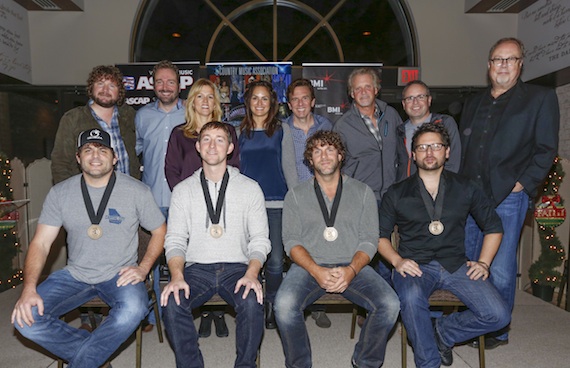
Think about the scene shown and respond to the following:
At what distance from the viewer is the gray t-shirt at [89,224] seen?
2.51 m

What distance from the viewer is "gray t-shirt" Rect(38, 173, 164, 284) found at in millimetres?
2512

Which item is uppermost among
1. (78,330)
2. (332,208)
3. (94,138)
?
(94,138)

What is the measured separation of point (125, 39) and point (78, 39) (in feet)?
2.20

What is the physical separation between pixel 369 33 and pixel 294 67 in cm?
141

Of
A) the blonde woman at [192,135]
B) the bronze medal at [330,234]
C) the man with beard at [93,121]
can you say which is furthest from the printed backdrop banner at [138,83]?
the bronze medal at [330,234]

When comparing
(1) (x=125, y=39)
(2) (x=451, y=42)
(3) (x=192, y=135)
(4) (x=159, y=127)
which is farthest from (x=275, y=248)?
(2) (x=451, y=42)

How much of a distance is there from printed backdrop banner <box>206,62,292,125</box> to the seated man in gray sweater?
118 inches

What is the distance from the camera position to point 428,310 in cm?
249

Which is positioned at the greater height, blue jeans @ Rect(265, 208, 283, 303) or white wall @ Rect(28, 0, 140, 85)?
white wall @ Rect(28, 0, 140, 85)

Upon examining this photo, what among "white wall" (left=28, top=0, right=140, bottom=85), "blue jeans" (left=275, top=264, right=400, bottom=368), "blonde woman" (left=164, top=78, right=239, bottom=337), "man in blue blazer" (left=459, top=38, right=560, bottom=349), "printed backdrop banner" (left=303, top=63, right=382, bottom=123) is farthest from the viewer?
"white wall" (left=28, top=0, right=140, bottom=85)

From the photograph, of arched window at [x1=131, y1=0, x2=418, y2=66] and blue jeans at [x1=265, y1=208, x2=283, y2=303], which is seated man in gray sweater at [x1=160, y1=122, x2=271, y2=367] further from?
arched window at [x1=131, y1=0, x2=418, y2=66]

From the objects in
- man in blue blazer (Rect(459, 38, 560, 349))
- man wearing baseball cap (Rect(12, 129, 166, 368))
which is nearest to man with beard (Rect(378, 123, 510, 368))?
man in blue blazer (Rect(459, 38, 560, 349))

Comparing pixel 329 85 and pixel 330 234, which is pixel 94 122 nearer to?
pixel 330 234

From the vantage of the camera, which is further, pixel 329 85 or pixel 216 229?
pixel 329 85
